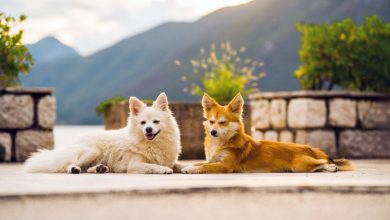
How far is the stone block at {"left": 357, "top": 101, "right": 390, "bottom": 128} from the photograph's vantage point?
32.7 feet

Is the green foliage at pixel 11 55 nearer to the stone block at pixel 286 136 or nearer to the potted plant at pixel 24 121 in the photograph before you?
the potted plant at pixel 24 121

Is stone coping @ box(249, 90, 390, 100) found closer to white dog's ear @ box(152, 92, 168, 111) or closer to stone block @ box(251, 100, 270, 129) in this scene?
stone block @ box(251, 100, 270, 129)

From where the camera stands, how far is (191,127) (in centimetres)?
995

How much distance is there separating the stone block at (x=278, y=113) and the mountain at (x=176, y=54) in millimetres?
55291

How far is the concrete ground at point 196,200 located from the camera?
13.1ft

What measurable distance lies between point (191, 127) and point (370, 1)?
53042mm

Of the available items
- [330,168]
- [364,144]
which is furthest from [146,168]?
[364,144]

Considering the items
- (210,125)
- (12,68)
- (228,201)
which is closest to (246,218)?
(228,201)

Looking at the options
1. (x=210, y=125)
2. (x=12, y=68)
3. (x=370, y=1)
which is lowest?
(x=210, y=125)

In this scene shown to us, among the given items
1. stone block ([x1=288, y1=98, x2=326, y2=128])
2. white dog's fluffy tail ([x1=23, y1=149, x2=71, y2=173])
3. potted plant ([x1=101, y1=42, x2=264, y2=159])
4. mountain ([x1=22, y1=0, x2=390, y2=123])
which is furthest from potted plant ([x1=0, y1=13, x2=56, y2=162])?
mountain ([x1=22, y1=0, x2=390, y2=123])

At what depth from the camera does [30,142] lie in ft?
29.7

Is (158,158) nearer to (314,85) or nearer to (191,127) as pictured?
(191,127)

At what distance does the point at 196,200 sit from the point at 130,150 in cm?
211

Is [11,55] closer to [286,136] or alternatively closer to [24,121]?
[24,121]
